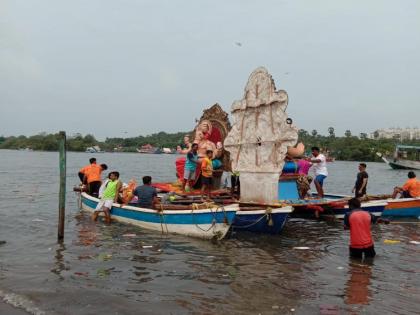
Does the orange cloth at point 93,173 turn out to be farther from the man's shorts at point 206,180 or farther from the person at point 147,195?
the man's shorts at point 206,180

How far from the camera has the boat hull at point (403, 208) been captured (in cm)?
→ 1891

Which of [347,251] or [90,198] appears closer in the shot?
[347,251]

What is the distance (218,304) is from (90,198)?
11.3 m

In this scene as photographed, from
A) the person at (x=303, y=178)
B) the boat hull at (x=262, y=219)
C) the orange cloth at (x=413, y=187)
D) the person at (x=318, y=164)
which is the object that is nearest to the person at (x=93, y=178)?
the boat hull at (x=262, y=219)

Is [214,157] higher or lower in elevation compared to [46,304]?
higher

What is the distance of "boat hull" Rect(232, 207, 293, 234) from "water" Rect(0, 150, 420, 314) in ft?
1.12

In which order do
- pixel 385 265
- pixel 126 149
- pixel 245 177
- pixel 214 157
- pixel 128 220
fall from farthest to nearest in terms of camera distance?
pixel 126 149 < pixel 214 157 < pixel 128 220 < pixel 245 177 < pixel 385 265

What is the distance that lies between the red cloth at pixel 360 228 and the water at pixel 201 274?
1.76 feet

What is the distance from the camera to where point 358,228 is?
1098cm

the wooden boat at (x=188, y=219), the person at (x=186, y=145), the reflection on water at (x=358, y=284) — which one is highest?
the person at (x=186, y=145)

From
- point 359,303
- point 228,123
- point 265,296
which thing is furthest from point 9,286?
point 228,123

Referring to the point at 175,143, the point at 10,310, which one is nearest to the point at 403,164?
Result: the point at 175,143

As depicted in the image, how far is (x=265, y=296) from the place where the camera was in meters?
9.05

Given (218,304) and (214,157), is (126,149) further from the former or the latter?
(218,304)
